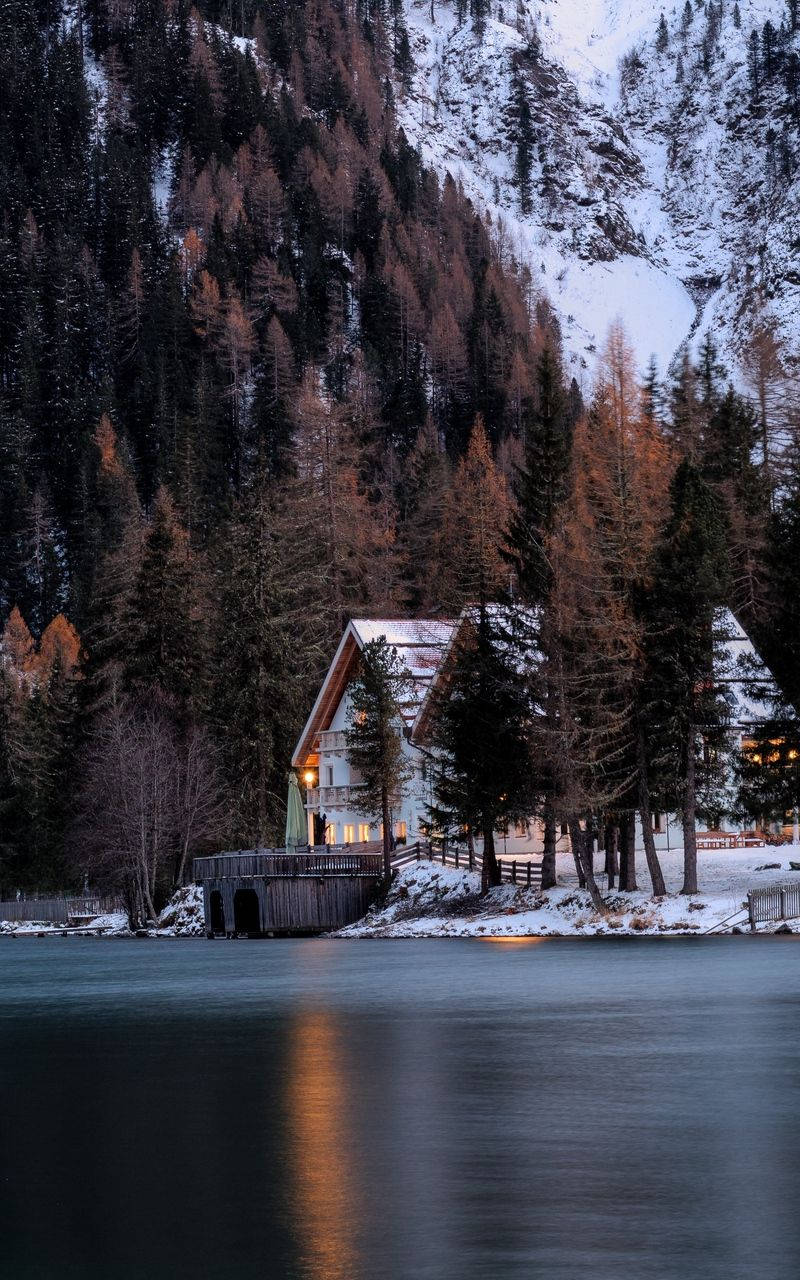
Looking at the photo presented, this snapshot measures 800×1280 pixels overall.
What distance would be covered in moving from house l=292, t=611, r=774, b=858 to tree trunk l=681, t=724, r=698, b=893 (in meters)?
15.7

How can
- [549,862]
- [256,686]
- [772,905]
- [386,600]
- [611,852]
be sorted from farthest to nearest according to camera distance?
1. [386,600]
2. [256,686]
3. [611,852]
4. [549,862]
5. [772,905]

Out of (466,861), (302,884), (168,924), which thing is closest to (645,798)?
(466,861)

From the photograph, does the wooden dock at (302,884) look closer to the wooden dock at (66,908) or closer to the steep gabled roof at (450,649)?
the steep gabled roof at (450,649)

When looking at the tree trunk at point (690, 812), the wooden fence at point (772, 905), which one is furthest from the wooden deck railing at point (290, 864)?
the wooden fence at point (772, 905)

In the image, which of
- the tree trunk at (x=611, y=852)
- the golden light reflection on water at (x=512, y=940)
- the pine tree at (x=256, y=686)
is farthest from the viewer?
the pine tree at (x=256, y=686)

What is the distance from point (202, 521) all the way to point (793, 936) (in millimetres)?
106271

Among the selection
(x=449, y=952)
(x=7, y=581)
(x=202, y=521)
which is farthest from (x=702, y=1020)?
(x=7, y=581)

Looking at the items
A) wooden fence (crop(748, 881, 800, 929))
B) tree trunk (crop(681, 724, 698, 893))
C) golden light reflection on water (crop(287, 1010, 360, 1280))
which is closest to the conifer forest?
tree trunk (crop(681, 724, 698, 893))

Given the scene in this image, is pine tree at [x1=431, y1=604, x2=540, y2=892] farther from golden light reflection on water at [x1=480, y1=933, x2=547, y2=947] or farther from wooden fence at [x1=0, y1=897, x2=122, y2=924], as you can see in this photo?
wooden fence at [x1=0, y1=897, x2=122, y2=924]

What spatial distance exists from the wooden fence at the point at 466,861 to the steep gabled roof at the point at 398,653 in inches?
280

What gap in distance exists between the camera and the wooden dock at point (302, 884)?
7462cm

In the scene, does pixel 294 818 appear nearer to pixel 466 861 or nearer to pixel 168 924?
pixel 168 924

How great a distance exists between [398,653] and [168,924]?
17404 mm

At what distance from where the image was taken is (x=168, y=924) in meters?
84.8
